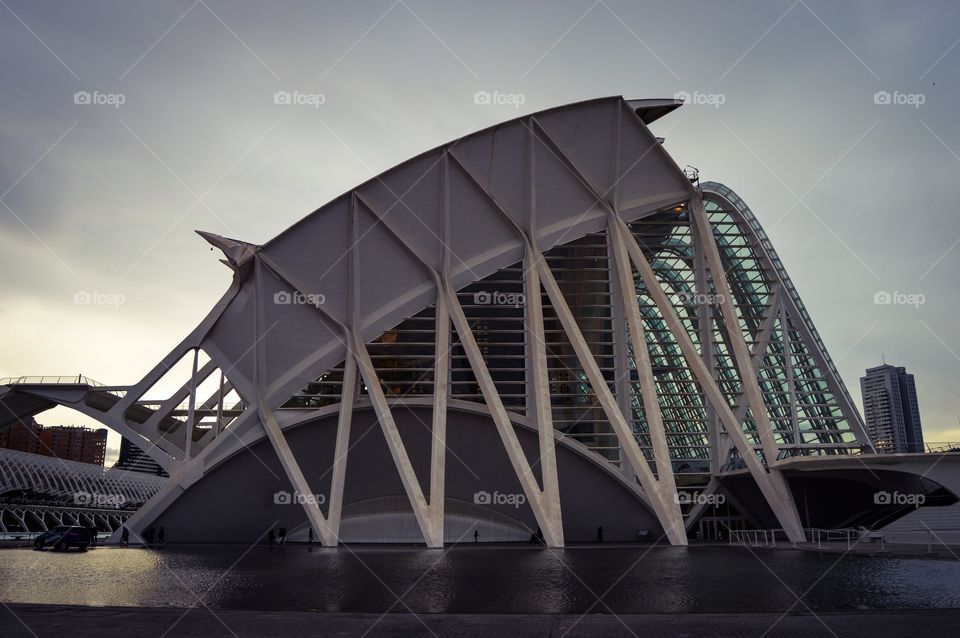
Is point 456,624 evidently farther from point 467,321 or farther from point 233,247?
point 233,247

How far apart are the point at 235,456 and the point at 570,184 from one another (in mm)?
18014

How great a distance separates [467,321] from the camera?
30422 millimetres

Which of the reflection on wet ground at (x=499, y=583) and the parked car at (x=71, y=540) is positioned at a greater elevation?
the reflection on wet ground at (x=499, y=583)

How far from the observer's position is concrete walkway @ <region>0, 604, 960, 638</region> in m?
7.49

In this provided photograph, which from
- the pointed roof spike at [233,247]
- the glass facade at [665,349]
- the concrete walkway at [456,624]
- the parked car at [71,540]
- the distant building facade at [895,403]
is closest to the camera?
the concrete walkway at [456,624]

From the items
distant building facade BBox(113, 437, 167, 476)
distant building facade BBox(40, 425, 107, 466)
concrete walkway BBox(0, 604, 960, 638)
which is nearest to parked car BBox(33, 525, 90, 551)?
concrete walkway BBox(0, 604, 960, 638)

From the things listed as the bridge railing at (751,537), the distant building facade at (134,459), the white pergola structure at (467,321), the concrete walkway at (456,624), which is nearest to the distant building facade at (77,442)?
the distant building facade at (134,459)

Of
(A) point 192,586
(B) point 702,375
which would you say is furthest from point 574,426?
(A) point 192,586

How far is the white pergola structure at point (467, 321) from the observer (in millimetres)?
26672

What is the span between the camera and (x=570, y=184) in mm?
30297

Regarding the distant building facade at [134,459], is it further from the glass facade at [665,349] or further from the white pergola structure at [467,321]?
the glass facade at [665,349]

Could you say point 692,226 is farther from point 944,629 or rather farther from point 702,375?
point 944,629

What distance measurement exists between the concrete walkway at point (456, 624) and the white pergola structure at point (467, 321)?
15639 millimetres

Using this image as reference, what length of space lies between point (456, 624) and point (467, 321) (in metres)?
22.5
